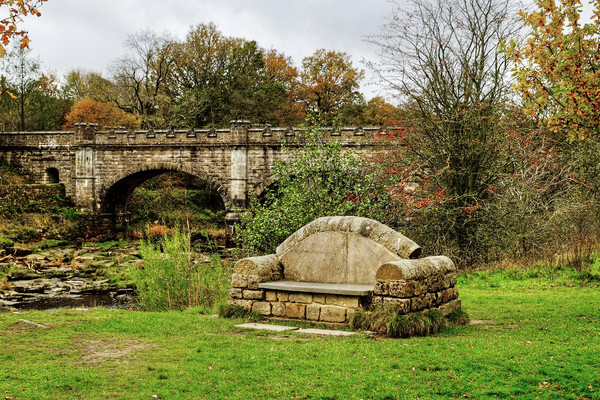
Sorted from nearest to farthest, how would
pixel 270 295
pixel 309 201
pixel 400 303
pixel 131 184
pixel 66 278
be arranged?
pixel 400 303 → pixel 270 295 → pixel 309 201 → pixel 66 278 → pixel 131 184

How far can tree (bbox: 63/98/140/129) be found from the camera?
37188 mm

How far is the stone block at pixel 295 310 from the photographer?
7812 millimetres

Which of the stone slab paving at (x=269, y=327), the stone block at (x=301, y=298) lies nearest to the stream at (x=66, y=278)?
the stone slab paving at (x=269, y=327)

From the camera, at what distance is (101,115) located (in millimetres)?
37188

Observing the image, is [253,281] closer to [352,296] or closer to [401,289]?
[352,296]

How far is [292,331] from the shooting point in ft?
A: 23.9

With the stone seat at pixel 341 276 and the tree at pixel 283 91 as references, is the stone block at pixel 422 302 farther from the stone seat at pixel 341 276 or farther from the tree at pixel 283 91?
the tree at pixel 283 91

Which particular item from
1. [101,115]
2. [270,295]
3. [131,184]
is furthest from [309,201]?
[101,115]

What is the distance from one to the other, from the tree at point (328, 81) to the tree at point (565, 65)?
3291 cm

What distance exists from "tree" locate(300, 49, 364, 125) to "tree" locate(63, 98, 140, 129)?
11.6m

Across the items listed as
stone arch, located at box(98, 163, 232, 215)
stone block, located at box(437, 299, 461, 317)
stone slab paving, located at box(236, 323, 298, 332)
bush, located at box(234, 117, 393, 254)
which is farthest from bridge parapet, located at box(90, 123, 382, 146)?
stone slab paving, located at box(236, 323, 298, 332)

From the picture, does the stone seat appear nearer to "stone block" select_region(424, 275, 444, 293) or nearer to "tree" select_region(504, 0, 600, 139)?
"stone block" select_region(424, 275, 444, 293)

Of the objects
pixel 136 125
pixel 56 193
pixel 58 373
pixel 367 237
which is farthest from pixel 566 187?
pixel 136 125

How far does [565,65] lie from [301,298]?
4.38 meters
